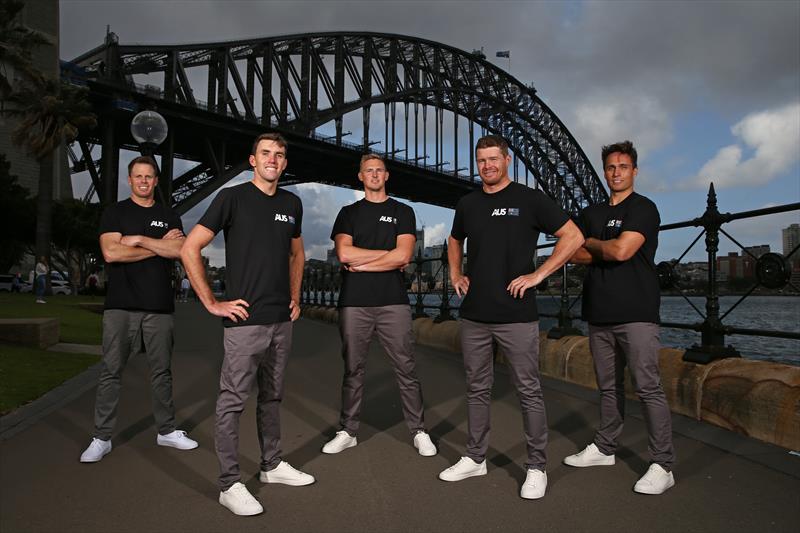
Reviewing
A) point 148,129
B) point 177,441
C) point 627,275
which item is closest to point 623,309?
point 627,275

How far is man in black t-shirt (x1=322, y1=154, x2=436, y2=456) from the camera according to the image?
393 cm

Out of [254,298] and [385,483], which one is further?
[385,483]

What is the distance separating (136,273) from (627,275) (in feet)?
9.68

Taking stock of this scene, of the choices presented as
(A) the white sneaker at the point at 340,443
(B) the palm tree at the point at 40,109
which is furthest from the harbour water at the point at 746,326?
(B) the palm tree at the point at 40,109

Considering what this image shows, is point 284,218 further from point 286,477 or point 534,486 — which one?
point 534,486

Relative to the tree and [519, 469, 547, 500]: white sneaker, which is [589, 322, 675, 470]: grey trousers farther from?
the tree

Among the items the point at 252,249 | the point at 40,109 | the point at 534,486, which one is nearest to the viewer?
the point at 534,486

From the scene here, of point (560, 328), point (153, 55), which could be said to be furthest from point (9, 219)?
point (560, 328)

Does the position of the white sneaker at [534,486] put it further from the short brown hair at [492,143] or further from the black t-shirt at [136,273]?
the black t-shirt at [136,273]

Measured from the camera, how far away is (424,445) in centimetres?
374

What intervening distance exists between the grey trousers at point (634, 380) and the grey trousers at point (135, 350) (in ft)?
8.69

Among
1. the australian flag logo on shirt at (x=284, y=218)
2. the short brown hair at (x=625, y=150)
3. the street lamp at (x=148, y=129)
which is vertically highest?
the street lamp at (x=148, y=129)

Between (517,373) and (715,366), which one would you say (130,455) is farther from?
(715,366)

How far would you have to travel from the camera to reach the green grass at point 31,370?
17.0 feet
